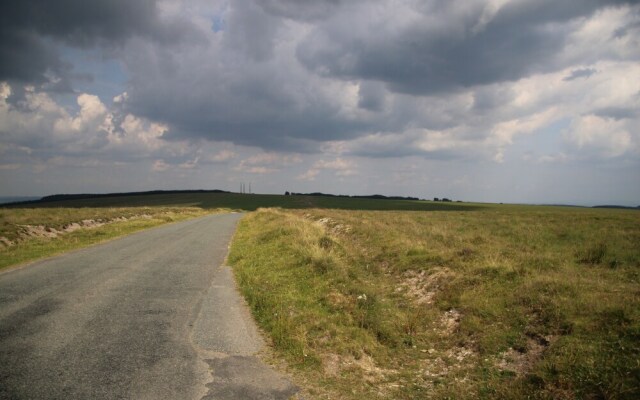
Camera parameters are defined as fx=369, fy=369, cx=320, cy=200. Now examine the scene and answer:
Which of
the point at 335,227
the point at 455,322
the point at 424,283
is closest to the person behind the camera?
the point at 455,322

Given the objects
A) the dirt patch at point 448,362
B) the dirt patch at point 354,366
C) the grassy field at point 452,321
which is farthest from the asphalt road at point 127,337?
the dirt patch at point 448,362

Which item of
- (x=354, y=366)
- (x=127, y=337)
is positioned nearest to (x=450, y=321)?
(x=354, y=366)

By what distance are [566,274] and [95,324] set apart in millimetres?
13761

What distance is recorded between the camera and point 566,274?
1187 centimetres

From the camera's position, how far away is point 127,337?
8.43 m

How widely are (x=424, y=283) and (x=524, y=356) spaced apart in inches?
225

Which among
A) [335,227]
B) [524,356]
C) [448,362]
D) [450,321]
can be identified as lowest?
[448,362]

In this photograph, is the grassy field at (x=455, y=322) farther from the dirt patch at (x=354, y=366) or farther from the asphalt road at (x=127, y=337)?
the asphalt road at (x=127, y=337)

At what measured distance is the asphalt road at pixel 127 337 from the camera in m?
6.34

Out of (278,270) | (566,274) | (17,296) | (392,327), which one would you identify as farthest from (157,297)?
(566,274)

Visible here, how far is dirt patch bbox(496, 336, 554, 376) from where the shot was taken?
7.27 metres

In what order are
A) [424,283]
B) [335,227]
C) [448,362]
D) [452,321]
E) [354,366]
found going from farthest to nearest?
[335,227] → [424,283] → [452,321] → [448,362] → [354,366]

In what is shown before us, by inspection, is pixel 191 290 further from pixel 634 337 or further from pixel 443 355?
pixel 634 337

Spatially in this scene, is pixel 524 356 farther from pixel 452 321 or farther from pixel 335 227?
pixel 335 227
